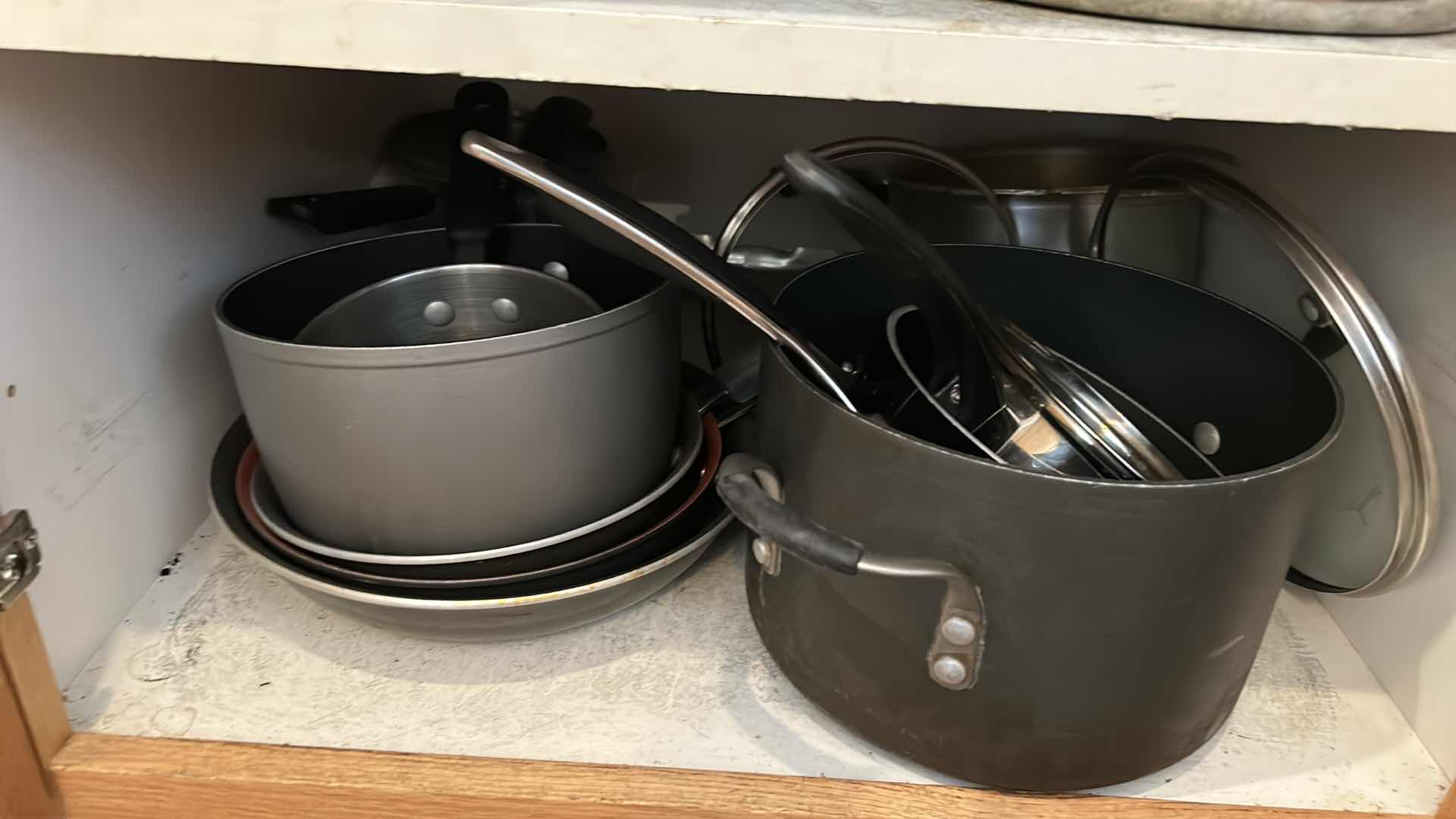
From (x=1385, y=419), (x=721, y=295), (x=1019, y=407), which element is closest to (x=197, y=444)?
(x=721, y=295)

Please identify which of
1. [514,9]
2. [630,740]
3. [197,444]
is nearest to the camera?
[514,9]

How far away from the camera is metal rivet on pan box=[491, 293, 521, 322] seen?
583 millimetres

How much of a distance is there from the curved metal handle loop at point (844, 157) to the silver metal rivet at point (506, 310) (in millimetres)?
126

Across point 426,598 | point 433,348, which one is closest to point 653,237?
point 433,348

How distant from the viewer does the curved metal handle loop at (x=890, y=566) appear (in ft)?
1.23

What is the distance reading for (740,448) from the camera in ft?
2.20

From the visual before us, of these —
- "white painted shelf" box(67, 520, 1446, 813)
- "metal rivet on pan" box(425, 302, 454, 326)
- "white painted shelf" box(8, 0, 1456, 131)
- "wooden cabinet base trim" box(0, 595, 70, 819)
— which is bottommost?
"white painted shelf" box(67, 520, 1446, 813)

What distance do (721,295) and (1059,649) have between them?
200mm

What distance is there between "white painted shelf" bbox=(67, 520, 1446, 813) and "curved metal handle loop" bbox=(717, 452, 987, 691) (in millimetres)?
88

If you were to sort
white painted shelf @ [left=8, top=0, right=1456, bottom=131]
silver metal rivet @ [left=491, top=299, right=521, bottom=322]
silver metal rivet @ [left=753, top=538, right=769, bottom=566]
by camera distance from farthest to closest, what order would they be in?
silver metal rivet @ [left=491, top=299, right=521, bottom=322] → silver metal rivet @ [left=753, top=538, right=769, bottom=566] → white painted shelf @ [left=8, top=0, right=1456, bottom=131]

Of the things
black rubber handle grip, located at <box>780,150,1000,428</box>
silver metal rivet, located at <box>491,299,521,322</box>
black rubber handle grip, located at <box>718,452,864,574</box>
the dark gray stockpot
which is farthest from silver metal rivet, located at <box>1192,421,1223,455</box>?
silver metal rivet, located at <box>491,299,521,322</box>

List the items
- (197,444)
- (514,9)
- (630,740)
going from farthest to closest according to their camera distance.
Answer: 1. (197,444)
2. (630,740)
3. (514,9)

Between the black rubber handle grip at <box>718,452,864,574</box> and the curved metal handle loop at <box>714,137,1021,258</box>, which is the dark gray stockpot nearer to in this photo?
the black rubber handle grip at <box>718,452,864,574</box>

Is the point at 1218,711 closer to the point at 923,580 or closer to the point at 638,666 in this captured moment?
the point at 923,580
